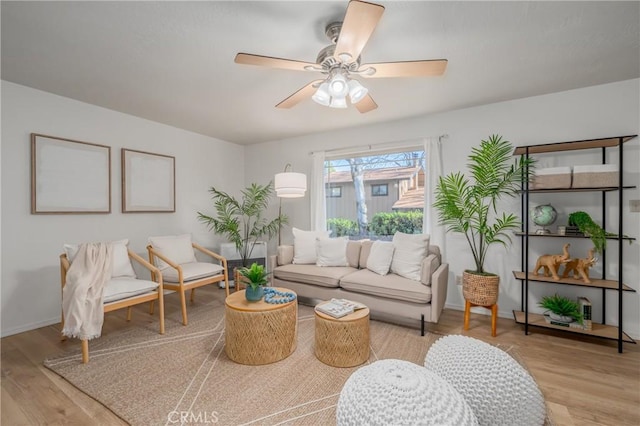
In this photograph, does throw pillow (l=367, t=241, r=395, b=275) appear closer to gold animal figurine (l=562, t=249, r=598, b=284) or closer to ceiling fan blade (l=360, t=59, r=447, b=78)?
gold animal figurine (l=562, t=249, r=598, b=284)

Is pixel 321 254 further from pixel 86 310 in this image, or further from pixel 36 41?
pixel 36 41

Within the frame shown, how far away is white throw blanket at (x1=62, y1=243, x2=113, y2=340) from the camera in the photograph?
2.25 meters

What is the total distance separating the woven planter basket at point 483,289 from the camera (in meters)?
2.73

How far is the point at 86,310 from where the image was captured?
2.29m

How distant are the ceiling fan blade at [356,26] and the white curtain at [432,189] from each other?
2.22 m

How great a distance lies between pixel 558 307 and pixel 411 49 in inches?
107

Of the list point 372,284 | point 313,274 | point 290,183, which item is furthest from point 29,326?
point 372,284

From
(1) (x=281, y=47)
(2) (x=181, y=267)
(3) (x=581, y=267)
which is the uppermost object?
(1) (x=281, y=47)

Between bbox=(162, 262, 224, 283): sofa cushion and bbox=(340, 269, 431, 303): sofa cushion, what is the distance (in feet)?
5.09

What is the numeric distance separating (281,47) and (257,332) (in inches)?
86.1

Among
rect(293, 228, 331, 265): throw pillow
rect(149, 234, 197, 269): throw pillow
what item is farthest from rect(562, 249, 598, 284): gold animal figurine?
rect(149, 234, 197, 269): throw pillow

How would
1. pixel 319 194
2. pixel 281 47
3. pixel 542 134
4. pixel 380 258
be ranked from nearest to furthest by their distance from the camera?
1. pixel 281 47
2. pixel 542 134
3. pixel 380 258
4. pixel 319 194

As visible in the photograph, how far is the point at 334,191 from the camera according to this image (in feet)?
15.0

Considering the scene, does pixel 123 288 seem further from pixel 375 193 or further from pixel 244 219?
pixel 375 193
